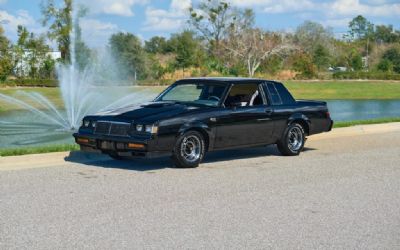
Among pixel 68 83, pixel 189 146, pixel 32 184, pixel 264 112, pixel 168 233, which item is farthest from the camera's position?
pixel 68 83

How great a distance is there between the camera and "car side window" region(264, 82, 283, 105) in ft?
41.5

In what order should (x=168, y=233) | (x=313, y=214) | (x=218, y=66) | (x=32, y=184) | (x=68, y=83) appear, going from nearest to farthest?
(x=168, y=233), (x=313, y=214), (x=32, y=184), (x=68, y=83), (x=218, y=66)

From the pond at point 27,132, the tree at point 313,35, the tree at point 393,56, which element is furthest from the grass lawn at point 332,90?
the tree at point 313,35

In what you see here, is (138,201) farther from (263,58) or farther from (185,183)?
(263,58)

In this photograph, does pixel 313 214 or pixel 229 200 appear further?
pixel 229 200

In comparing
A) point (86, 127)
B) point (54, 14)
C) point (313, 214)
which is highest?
point (54, 14)

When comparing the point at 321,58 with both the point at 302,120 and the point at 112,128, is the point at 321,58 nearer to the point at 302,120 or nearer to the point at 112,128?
the point at 302,120

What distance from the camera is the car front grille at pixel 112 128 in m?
10.7

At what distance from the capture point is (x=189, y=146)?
36.2 ft

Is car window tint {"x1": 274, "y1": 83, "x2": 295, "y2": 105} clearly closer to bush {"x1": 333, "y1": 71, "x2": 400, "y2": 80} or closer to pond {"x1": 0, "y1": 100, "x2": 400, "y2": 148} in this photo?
pond {"x1": 0, "y1": 100, "x2": 400, "y2": 148}

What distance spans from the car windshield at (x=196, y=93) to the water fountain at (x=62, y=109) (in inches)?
50.5

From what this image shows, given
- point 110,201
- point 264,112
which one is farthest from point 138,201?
point 264,112

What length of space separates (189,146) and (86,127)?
5.74 ft

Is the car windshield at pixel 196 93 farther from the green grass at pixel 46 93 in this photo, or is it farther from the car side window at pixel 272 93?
the green grass at pixel 46 93
